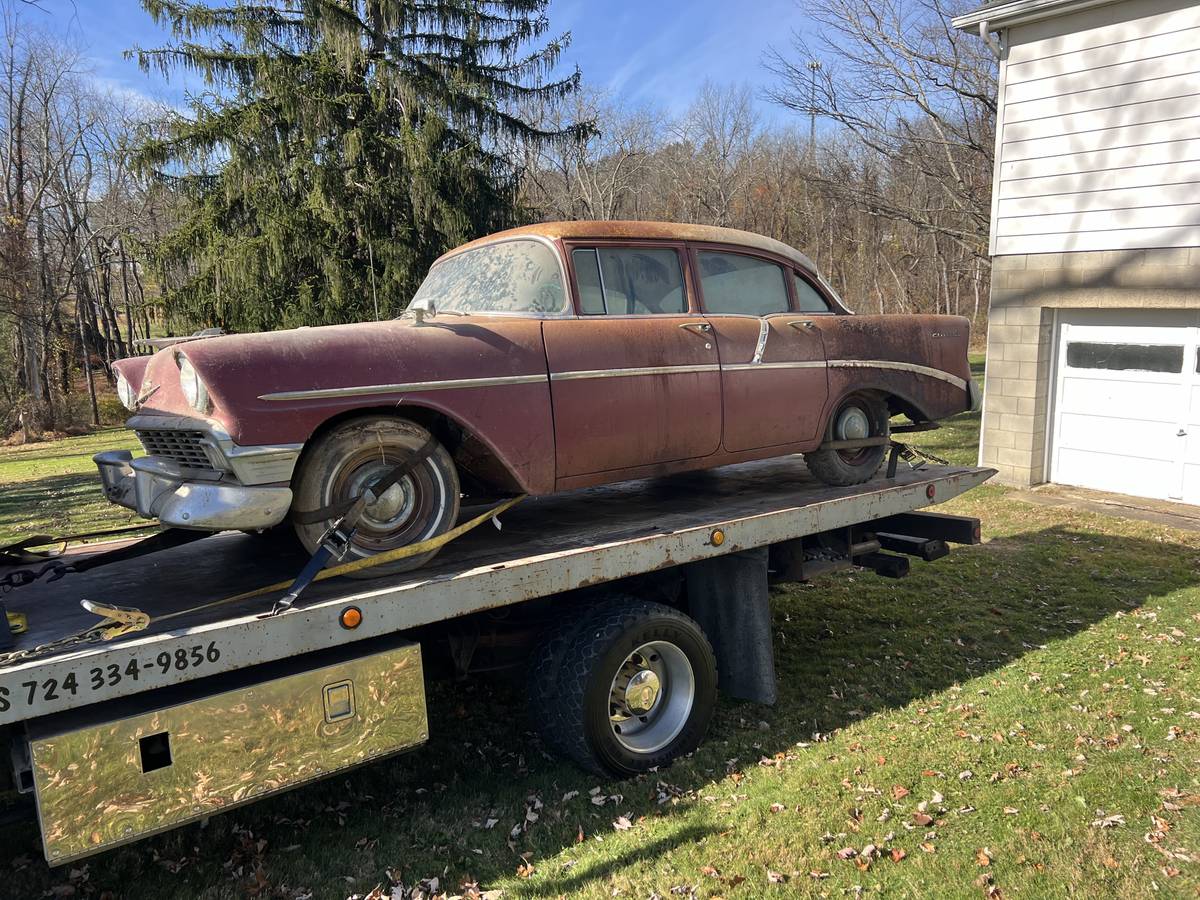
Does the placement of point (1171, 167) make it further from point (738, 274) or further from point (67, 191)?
point (67, 191)

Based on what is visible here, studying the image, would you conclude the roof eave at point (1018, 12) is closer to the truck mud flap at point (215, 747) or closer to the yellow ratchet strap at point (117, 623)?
the truck mud flap at point (215, 747)

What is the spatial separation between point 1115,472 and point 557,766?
8704 millimetres

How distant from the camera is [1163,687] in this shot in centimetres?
507

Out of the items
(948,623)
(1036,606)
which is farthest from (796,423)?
(1036,606)

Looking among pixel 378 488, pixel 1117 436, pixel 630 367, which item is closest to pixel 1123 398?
pixel 1117 436

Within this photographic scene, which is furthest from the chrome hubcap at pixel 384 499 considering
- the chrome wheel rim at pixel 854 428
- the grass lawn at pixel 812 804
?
the chrome wheel rim at pixel 854 428

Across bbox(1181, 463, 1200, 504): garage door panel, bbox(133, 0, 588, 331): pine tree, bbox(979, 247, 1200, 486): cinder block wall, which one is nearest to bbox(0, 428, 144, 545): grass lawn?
bbox(133, 0, 588, 331): pine tree

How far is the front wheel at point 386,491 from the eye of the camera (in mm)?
3562

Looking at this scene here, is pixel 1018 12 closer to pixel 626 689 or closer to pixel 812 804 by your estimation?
pixel 626 689

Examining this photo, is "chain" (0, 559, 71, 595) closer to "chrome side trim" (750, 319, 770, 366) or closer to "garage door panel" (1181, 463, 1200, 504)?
"chrome side trim" (750, 319, 770, 366)

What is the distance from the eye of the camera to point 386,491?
370 centimetres

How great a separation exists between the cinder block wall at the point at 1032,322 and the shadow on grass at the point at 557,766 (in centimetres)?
363

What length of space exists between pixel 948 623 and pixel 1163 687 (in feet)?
4.77

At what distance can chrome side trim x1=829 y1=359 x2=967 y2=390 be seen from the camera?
5318mm
